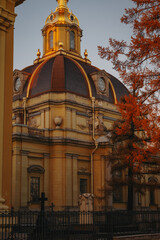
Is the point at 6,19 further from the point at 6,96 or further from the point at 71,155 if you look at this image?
the point at 71,155

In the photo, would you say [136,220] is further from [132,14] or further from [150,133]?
[132,14]

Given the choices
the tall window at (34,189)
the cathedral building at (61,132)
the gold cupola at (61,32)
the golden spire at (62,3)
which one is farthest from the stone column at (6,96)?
the golden spire at (62,3)

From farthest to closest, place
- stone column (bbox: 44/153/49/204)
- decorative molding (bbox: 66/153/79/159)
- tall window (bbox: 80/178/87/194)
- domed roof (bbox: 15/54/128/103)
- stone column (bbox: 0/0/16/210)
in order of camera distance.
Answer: domed roof (bbox: 15/54/128/103)
tall window (bbox: 80/178/87/194)
decorative molding (bbox: 66/153/79/159)
stone column (bbox: 44/153/49/204)
stone column (bbox: 0/0/16/210)

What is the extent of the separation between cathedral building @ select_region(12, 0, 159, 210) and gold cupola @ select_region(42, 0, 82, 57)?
2.76m

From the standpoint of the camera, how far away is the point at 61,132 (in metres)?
33.7

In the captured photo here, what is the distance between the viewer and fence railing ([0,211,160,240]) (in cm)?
1202

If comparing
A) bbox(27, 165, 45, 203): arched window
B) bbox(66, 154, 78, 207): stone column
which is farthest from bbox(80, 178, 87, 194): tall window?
bbox(27, 165, 45, 203): arched window

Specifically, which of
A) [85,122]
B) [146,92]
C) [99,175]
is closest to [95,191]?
[99,175]

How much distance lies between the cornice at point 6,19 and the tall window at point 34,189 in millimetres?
20814

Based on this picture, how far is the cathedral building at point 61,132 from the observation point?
31281 mm

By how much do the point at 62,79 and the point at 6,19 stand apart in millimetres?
23615

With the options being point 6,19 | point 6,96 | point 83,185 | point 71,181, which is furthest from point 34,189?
point 6,19

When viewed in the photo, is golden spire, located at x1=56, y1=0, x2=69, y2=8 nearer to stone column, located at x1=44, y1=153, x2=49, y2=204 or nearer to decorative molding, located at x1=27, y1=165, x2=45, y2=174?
stone column, located at x1=44, y1=153, x2=49, y2=204

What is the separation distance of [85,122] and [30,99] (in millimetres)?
6259
